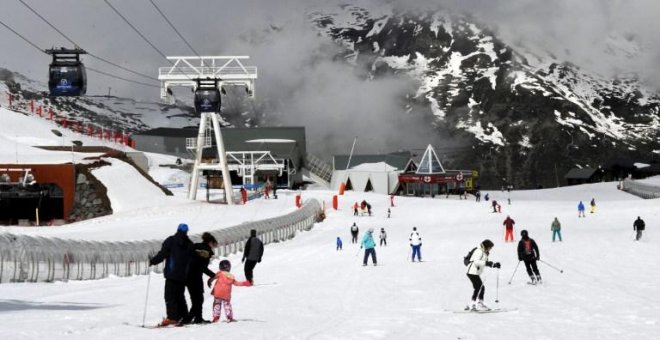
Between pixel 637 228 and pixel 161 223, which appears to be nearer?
pixel 637 228

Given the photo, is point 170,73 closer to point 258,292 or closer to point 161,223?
point 161,223

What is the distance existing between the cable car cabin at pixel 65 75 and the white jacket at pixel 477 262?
70.0 feet

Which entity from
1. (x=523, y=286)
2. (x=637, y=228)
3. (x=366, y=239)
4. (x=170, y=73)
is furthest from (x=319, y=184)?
(x=523, y=286)

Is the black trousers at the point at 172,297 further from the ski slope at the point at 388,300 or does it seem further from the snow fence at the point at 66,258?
the snow fence at the point at 66,258

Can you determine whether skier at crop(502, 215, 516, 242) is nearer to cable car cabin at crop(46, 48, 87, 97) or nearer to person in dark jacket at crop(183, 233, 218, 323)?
cable car cabin at crop(46, 48, 87, 97)

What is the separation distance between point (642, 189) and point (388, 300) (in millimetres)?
85687

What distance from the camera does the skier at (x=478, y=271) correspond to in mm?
15234

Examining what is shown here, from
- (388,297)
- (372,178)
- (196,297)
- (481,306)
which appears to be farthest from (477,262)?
(372,178)

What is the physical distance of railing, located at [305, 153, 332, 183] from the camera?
134125 mm

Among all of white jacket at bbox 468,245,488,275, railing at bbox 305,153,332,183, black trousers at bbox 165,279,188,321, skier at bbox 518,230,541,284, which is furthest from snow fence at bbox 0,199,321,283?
railing at bbox 305,153,332,183

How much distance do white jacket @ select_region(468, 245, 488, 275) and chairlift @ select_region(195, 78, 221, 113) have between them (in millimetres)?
46045

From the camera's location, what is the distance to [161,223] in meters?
51.9

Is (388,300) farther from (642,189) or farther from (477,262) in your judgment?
(642,189)

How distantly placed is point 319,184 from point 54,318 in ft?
387
